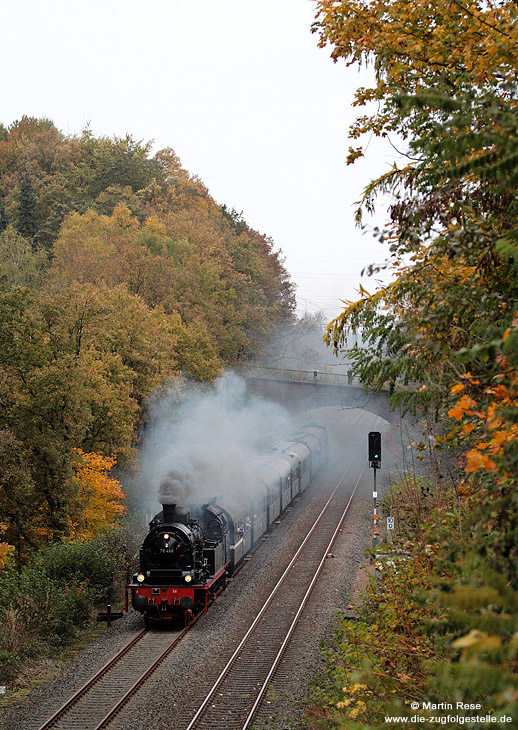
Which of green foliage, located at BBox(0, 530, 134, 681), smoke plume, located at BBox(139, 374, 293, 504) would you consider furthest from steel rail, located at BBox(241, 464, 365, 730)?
green foliage, located at BBox(0, 530, 134, 681)

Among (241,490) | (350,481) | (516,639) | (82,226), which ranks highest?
(82,226)

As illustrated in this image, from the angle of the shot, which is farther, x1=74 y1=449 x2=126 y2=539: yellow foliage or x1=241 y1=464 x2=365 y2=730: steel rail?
x1=74 y1=449 x2=126 y2=539: yellow foliage

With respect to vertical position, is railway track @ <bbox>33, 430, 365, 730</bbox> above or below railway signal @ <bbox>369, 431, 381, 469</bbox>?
below

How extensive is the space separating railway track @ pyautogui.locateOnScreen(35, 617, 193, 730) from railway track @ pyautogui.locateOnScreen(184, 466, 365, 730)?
1635 millimetres

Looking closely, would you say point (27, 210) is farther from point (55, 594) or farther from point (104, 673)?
point (104, 673)

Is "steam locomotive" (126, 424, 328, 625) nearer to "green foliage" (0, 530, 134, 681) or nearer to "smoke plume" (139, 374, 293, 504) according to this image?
"smoke plume" (139, 374, 293, 504)

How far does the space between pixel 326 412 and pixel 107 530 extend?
56.8m

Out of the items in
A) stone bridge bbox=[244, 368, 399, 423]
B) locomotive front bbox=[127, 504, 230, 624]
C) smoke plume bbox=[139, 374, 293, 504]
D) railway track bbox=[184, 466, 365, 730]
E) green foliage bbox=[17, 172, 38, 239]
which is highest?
green foliage bbox=[17, 172, 38, 239]

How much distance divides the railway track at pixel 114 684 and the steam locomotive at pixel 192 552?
2.81 feet

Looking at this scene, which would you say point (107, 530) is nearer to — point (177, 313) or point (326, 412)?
point (177, 313)

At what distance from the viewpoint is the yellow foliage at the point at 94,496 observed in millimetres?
26578

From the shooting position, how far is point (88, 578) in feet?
71.5

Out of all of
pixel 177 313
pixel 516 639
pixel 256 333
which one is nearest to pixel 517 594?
pixel 516 639

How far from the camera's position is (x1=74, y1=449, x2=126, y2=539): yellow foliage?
87.2 ft
